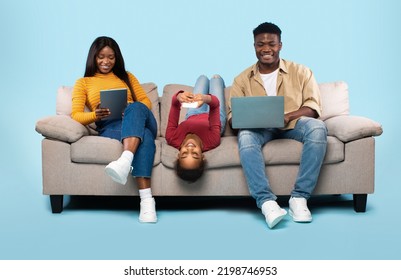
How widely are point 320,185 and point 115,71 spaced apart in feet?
5.09

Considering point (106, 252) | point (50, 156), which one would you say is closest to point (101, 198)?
point (50, 156)

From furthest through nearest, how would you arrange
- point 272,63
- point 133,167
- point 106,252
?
point 272,63 → point 133,167 → point 106,252

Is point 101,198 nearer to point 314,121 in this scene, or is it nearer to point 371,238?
point 314,121

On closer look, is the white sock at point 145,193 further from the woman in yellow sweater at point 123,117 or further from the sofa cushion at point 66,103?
the sofa cushion at point 66,103

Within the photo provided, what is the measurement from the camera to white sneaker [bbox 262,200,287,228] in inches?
149

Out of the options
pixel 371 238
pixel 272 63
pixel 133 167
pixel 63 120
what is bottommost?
pixel 371 238

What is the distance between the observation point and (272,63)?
447 cm

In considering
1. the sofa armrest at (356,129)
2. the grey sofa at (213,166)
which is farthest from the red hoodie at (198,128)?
the sofa armrest at (356,129)

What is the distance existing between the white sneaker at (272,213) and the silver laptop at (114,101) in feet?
3.60

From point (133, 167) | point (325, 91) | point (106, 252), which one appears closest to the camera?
point (106, 252)

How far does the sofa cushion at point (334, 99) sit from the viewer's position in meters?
4.75

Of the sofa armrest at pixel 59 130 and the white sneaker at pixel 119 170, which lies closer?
the white sneaker at pixel 119 170

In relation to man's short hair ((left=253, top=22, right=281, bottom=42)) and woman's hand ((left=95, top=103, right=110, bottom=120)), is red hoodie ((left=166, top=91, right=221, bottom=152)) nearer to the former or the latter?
woman's hand ((left=95, top=103, right=110, bottom=120))

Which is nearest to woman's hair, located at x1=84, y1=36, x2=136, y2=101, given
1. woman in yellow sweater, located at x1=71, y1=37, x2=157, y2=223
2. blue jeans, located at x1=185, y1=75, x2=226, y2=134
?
woman in yellow sweater, located at x1=71, y1=37, x2=157, y2=223
